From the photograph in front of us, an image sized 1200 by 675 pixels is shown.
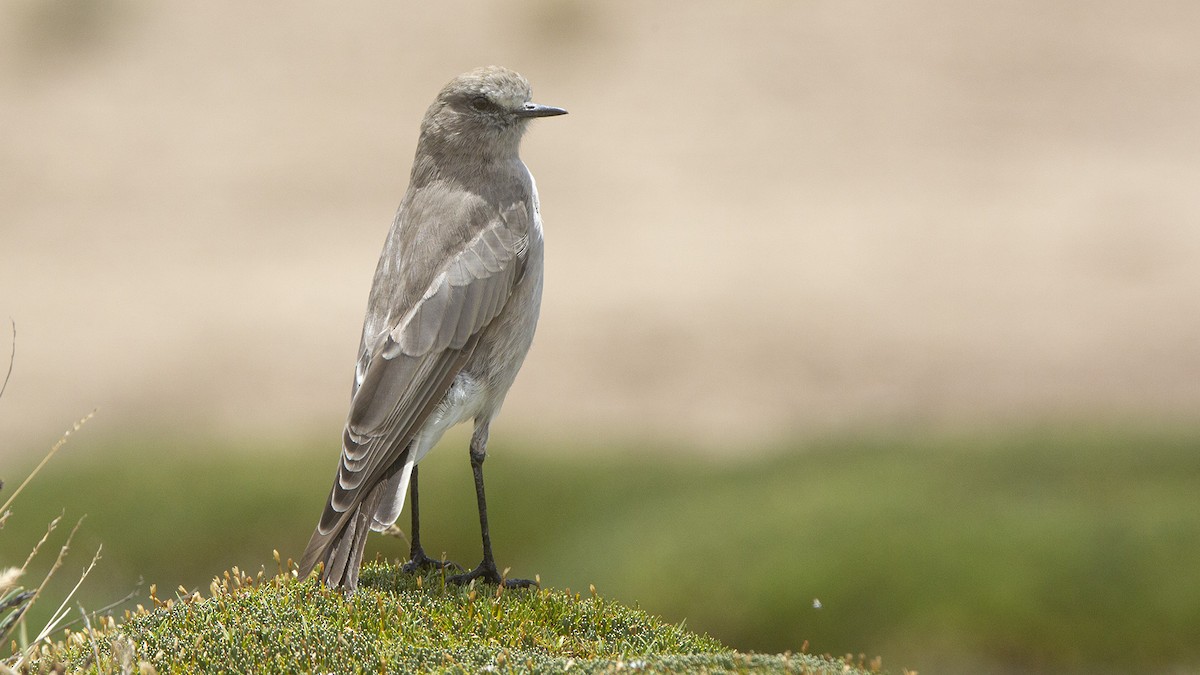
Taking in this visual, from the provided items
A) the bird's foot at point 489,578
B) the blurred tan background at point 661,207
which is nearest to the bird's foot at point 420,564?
the bird's foot at point 489,578

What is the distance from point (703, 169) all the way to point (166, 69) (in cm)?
1390

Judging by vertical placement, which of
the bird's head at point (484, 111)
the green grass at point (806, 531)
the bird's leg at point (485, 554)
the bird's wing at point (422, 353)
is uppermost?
the bird's head at point (484, 111)

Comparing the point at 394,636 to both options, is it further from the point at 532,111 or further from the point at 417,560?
the point at 532,111

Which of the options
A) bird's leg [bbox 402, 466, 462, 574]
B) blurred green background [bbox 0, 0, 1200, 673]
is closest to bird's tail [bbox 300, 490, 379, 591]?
bird's leg [bbox 402, 466, 462, 574]

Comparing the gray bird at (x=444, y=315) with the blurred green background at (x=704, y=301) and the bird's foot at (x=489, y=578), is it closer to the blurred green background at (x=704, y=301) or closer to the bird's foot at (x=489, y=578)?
the bird's foot at (x=489, y=578)

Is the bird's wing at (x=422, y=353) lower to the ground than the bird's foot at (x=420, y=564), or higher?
higher

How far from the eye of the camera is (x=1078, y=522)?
11.7m

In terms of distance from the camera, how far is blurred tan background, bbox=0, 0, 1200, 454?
66.0ft

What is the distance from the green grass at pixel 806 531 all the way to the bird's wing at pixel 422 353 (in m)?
2.33

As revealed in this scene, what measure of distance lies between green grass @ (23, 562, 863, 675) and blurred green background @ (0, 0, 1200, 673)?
4268 mm

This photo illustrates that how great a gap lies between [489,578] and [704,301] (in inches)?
672

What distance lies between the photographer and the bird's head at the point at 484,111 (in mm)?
7992

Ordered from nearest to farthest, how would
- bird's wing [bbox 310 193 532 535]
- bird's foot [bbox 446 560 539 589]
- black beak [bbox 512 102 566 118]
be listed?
1. bird's wing [bbox 310 193 532 535]
2. bird's foot [bbox 446 560 539 589]
3. black beak [bbox 512 102 566 118]

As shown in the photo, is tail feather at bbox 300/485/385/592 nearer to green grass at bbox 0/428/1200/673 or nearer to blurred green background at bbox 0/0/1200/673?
green grass at bbox 0/428/1200/673
